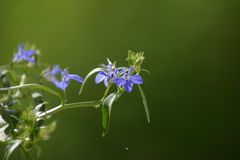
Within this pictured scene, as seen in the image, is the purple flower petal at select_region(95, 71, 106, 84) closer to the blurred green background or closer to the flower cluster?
the flower cluster

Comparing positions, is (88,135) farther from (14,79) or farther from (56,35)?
(14,79)

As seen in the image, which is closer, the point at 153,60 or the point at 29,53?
the point at 29,53

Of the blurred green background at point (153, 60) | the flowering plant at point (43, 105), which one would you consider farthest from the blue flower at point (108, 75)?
the blurred green background at point (153, 60)

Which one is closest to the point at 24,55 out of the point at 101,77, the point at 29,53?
the point at 29,53

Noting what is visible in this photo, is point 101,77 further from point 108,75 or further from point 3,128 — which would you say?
point 3,128

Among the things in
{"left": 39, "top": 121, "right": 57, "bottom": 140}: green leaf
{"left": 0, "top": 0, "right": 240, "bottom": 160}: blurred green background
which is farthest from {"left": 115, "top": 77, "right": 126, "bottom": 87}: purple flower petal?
{"left": 0, "top": 0, "right": 240, "bottom": 160}: blurred green background

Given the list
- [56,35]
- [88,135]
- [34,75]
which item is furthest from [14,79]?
[56,35]
